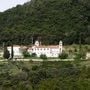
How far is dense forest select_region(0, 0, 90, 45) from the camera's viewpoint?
73.5 metres

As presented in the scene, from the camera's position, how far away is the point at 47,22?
83.4 m

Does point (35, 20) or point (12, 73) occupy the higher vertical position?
point (35, 20)

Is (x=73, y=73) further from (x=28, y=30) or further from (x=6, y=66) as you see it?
(x=28, y=30)

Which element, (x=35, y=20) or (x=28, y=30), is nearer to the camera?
(x=28, y=30)

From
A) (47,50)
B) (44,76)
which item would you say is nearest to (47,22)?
(47,50)

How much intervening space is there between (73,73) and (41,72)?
10.1 ft

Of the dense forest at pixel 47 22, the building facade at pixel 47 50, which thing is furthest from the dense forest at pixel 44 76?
the dense forest at pixel 47 22

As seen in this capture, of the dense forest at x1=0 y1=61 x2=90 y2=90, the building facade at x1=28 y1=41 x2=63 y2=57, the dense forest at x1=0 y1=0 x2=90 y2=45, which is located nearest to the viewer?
the dense forest at x1=0 y1=61 x2=90 y2=90

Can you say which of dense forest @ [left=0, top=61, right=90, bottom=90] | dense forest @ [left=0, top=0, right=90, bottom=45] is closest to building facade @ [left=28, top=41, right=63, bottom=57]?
dense forest @ [left=0, top=61, right=90, bottom=90]

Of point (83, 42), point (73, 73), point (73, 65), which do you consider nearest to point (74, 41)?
point (83, 42)

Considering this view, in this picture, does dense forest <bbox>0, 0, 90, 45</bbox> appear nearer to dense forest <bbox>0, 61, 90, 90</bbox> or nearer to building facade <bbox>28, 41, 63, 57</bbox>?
building facade <bbox>28, 41, 63, 57</bbox>

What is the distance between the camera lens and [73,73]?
147 ft

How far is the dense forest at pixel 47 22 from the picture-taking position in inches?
2894

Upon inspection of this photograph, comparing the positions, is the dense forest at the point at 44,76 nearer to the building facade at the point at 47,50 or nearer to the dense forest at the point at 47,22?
the building facade at the point at 47,50
